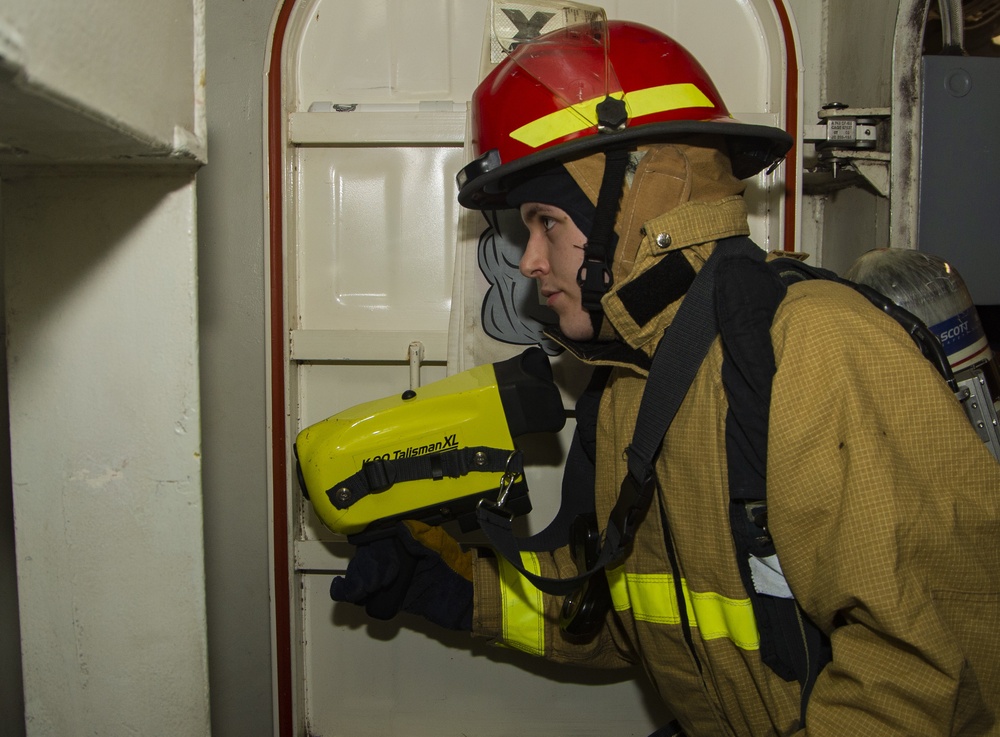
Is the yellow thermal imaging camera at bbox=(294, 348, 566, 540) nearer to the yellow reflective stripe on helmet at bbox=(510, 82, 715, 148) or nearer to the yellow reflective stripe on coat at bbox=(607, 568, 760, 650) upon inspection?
the yellow reflective stripe on coat at bbox=(607, 568, 760, 650)

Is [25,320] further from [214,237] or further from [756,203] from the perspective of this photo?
[756,203]

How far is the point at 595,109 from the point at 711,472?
30.2 inches

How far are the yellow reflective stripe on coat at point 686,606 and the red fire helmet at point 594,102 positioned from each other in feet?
2.95

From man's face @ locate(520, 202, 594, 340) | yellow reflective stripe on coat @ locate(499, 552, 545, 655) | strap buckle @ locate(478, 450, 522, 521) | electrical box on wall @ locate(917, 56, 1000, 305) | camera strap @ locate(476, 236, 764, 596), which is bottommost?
yellow reflective stripe on coat @ locate(499, 552, 545, 655)

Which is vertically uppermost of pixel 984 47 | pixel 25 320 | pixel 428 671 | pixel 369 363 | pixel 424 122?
pixel 984 47

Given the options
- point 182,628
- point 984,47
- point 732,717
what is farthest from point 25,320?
point 984,47

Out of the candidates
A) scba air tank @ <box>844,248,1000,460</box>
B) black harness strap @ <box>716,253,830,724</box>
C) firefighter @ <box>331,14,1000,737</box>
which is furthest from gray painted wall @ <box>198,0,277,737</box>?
scba air tank @ <box>844,248,1000,460</box>

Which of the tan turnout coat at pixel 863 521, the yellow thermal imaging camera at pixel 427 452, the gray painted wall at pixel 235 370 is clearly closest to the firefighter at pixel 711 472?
the tan turnout coat at pixel 863 521

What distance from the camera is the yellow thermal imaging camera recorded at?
5.05 feet

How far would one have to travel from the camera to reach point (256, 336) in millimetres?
1975

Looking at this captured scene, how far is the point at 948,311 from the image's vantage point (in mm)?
1364

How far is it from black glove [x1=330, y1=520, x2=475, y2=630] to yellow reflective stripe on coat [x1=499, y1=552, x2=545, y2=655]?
0.32 ft

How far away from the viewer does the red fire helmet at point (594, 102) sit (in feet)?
4.23

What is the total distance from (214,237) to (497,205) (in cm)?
89
